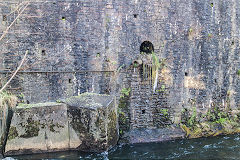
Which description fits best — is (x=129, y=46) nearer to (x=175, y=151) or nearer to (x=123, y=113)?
(x=123, y=113)

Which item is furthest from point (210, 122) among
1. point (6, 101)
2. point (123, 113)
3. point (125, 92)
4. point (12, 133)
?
point (6, 101)

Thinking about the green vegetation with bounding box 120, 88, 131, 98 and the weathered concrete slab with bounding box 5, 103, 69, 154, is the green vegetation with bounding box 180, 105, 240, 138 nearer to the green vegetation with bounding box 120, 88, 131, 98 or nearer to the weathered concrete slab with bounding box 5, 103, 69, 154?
the green vegetation with bounding box 120, 88, 131, 98

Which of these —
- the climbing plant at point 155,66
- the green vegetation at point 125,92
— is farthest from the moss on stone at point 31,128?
the climbing plant at point 155,66

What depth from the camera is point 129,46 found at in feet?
26.5

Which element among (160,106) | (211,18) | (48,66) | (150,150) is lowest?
(150,150)

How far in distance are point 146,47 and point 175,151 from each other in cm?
390

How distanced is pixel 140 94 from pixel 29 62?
13.3ft

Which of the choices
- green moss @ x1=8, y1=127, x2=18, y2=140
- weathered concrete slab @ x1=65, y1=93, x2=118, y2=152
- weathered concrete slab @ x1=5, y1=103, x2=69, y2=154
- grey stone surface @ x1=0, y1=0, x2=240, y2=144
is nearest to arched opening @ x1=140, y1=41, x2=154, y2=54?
grey stone surface @ x1=0, y1=0, x2=240, y2=144

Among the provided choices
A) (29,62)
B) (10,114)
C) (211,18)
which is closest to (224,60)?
(211,18)

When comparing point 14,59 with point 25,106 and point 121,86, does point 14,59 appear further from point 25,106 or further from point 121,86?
point 121,86

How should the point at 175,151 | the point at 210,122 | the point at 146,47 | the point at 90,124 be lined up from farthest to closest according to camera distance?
the point at 210,122 < the point at 146,47 < the point at 175,151 < the point at 90,124

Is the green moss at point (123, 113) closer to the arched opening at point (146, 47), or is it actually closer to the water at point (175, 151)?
the water at point (175, 151)

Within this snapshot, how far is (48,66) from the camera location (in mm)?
7625

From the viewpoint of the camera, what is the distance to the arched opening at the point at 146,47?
27.5 feet
